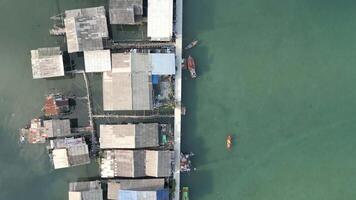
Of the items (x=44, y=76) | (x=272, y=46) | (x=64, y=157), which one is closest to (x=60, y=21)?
(x=44, y=76)

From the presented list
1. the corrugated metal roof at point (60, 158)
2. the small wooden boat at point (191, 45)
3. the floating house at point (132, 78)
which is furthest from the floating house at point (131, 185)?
the small wooden boat at point (191, 45)

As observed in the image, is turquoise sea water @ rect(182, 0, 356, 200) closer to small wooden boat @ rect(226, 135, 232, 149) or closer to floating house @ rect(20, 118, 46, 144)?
small wooden boat @ rect(226, 135, 232, 149)

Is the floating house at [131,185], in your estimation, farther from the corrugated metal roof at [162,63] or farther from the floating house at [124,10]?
the floating house at [124,10]

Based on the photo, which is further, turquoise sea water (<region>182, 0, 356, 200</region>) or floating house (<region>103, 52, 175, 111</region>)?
turquoise sea water (<region>182, 0, 356, 200</region>)

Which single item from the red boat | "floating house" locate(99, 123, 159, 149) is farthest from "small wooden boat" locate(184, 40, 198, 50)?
"floating house" locate(99, 123, 159, 149)

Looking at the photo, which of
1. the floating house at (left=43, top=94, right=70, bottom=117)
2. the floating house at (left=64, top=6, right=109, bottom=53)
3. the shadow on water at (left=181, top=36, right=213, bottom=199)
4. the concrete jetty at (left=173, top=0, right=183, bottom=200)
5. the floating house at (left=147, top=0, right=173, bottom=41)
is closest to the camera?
the floating house at (left=64, top=6, right=109, bottom=53)

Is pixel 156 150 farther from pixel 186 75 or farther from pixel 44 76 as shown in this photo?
pixel 44 76
